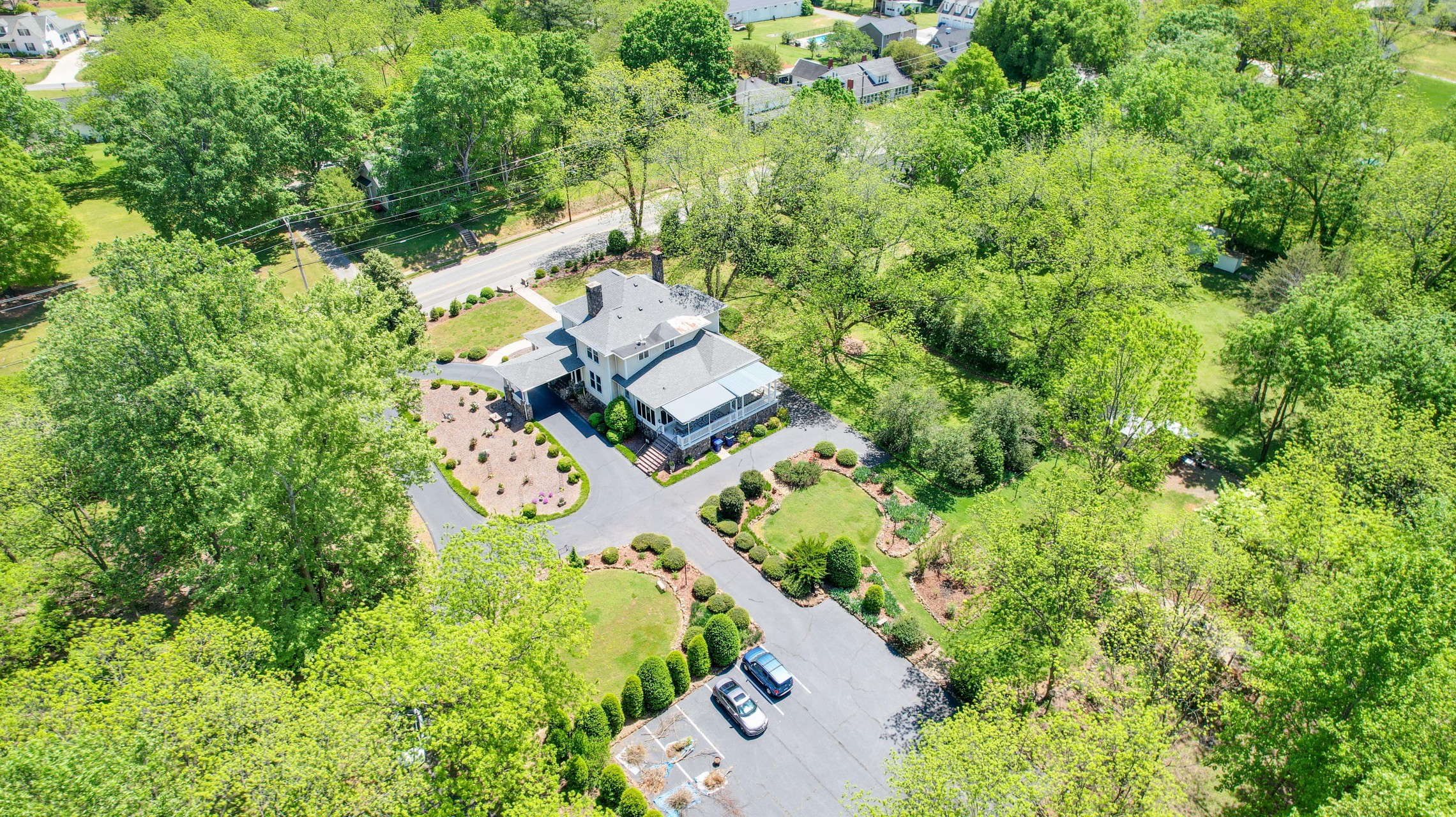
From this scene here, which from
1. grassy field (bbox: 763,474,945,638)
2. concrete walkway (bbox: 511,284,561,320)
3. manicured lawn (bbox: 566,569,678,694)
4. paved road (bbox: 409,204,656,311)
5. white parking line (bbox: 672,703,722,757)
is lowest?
white parking line (bbox: 672,703,722,757)

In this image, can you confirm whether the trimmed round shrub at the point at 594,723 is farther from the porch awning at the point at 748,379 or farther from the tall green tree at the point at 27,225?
the tall green tree at the point at 27,225

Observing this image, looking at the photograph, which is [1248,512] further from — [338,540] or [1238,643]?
[338,540]

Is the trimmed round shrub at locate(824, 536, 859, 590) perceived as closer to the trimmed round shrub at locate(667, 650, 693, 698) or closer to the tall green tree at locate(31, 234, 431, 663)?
the trimmed round shrub at locate(667, 650, 693, 698)

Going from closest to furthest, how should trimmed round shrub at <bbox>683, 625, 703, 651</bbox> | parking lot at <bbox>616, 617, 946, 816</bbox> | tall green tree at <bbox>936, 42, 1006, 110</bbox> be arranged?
parking lot at <bbox>616, 617, 946, 816</bbox> → trimmed round shrub at <bbox>683, 625, 703, 651</bbox> → tall green tree at <bbox>936, 42, 1006, 110</bbox>

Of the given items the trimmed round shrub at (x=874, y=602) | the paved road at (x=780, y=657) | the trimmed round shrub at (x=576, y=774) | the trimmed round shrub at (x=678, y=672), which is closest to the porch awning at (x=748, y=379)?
the paved road at (x=780, y=657)

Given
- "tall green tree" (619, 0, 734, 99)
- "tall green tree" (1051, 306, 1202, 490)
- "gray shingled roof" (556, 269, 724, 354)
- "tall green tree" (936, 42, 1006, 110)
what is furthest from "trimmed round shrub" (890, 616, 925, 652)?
"tall green tree" (619, 0, 734, 99)

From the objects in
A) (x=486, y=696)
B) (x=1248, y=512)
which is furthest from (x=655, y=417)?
(x=1248, y=512)

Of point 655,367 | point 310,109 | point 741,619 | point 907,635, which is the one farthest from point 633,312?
point 310,109
